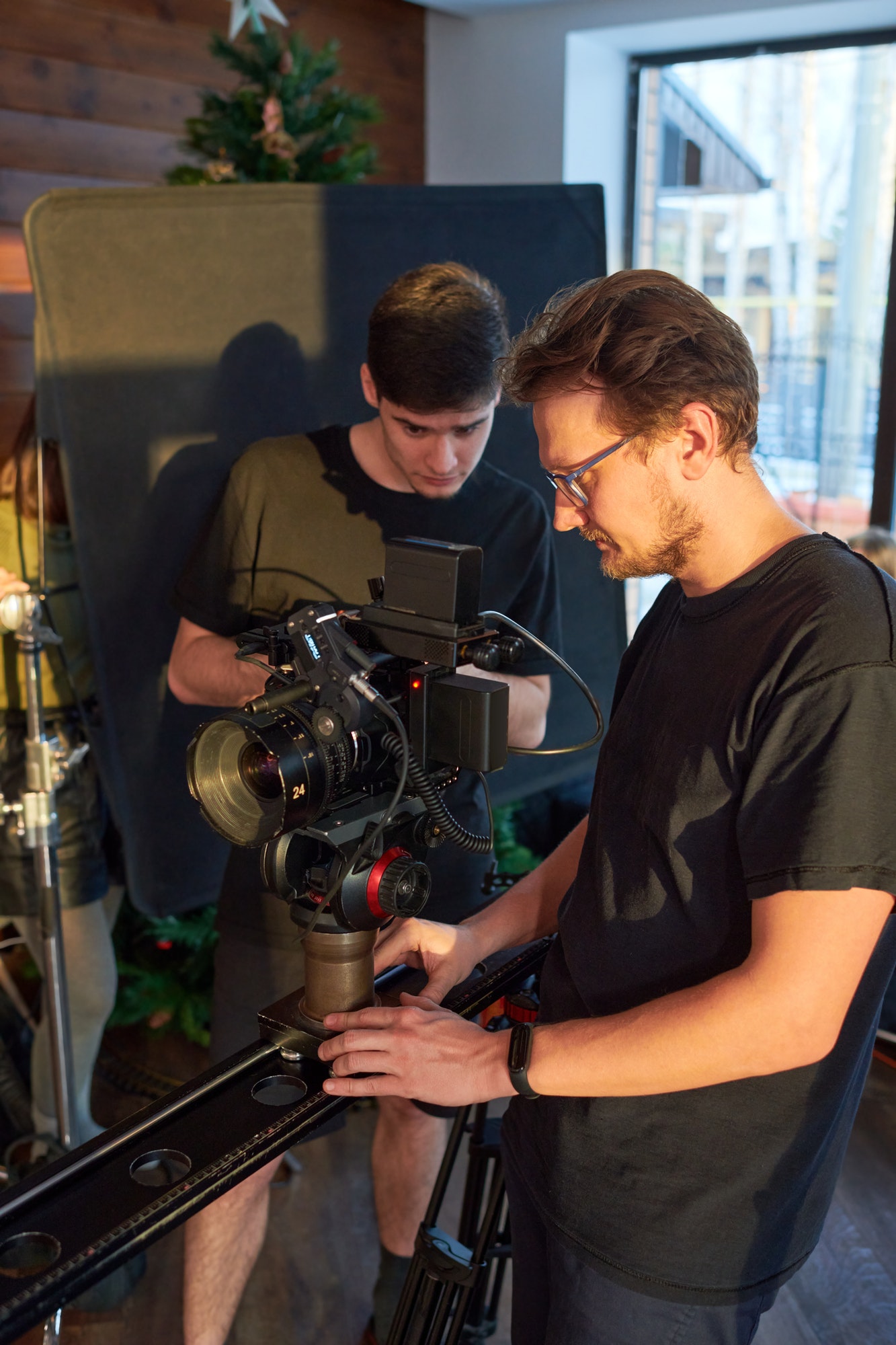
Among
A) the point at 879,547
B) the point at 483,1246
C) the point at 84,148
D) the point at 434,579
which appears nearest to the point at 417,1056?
the point at 434,579

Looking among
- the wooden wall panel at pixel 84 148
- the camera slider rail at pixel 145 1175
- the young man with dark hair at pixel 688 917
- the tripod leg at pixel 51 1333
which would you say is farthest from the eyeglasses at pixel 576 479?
the wooden wall panel at pixel 84 148

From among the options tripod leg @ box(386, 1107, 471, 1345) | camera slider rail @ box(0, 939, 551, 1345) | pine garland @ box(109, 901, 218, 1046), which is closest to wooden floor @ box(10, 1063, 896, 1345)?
pine garland @ box(109, 901, 218, 1046)

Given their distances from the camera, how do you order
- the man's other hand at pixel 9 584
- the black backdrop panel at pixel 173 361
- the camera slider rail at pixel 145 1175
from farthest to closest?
1. the black backdrop panel at pixel 173 361
2. the man's other hand at pixel 9 584
3. the camera slider rail at pixel 145 1175

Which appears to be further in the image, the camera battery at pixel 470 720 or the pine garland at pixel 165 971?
the pine garland at pixel 165 971

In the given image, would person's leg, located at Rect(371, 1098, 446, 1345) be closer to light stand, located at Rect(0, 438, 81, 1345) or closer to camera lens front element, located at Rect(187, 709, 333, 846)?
light stand, located at Rect(0, 438, 81, 1345)

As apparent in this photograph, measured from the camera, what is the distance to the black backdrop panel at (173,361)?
6.47 feet

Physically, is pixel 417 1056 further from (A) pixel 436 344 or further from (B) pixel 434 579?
(A) pixel 436 344

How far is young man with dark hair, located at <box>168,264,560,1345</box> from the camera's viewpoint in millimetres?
1590

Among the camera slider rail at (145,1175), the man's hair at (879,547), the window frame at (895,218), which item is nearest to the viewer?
the camera slider rail at (145,1175)

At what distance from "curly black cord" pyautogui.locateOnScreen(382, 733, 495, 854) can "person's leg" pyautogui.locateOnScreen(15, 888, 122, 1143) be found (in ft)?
4.83

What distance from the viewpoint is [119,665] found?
2.07m

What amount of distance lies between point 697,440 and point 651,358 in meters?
0.08

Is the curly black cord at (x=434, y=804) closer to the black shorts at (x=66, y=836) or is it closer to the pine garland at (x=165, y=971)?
the black shorts at (x=66, y=836)

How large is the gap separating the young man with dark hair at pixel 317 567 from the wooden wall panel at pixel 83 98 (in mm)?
1257
